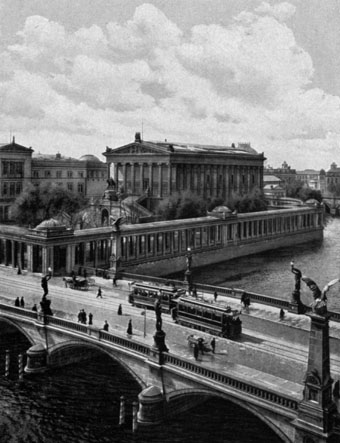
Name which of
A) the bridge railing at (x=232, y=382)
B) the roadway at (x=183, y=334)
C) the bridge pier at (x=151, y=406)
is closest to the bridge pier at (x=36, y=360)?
the roadway at (x=183, y=334)

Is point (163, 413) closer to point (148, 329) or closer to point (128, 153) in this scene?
point (148, 329)

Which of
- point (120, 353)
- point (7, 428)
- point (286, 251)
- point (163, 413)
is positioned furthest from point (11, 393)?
point (286, 251)

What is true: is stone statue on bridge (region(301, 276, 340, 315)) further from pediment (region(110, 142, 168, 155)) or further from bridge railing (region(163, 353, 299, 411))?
pediment (region(110, 142, 168, 155))

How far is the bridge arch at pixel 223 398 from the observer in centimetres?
3038

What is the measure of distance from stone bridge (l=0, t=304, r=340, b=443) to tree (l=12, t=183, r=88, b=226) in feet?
219

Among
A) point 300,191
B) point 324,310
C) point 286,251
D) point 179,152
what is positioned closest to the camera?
point 324,310

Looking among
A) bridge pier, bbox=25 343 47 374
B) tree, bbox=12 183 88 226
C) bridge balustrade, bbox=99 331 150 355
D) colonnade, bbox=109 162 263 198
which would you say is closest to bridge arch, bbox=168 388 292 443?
bridge balustrade, bbox=99 331 150 355

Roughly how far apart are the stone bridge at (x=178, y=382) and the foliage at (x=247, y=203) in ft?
300

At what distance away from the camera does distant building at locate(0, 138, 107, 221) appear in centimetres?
13512

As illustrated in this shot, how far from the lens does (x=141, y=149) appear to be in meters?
137

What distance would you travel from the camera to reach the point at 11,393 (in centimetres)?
4253

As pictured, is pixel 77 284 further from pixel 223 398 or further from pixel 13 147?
pixel 13 147

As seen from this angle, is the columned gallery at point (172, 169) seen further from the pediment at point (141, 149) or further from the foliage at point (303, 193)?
the foliage at point (303, 193)

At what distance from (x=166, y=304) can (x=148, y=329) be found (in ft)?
20.6
